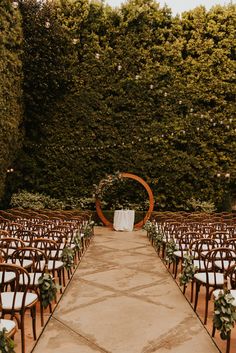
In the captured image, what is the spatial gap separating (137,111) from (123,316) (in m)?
13.6

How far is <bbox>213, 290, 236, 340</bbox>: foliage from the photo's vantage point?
4070 millimetres

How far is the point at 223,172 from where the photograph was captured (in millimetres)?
17656

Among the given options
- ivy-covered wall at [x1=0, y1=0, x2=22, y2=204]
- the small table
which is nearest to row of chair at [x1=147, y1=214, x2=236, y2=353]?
the small table

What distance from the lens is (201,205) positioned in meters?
17.1

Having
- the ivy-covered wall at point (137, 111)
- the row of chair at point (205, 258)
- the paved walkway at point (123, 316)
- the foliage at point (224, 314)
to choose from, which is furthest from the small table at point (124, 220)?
the foliage at point (224, 314)

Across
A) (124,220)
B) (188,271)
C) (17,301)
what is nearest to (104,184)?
(124,220)

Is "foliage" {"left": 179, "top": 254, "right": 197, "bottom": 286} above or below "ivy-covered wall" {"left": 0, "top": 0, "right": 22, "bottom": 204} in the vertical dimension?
below

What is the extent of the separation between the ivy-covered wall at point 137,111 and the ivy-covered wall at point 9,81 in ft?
7.00

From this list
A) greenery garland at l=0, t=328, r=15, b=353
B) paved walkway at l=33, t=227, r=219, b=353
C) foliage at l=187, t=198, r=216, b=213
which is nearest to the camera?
greenery garland at l=0, t=328, r=15, b=353

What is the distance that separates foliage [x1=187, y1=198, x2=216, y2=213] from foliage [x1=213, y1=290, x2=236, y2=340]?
13.0m

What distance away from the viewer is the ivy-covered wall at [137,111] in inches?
697

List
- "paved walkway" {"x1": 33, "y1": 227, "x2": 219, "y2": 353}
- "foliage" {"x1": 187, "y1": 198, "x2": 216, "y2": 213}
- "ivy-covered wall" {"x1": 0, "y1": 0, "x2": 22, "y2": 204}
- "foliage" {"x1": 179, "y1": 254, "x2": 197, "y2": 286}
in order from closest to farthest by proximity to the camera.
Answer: "paved walkway" {"x1": 33, "y1": 227, "x2": 219, "y2": 353}, "foliage" {"x1": 179, "y1": 254, "x2": 197, "y2": 286}, "ivy-covered wall" {"x1": 0, "y1": 0, "x2": 22, "y2": 204}, "foliage" {"x1": 187, "y1": 198, "x2": 216, "y2": 213}

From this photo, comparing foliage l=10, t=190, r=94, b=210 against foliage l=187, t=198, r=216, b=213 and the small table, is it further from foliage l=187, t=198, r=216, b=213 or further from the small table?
foliage l=187, t=198, r=216, b=213

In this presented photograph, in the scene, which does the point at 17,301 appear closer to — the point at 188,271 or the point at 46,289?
the point at 46,289
